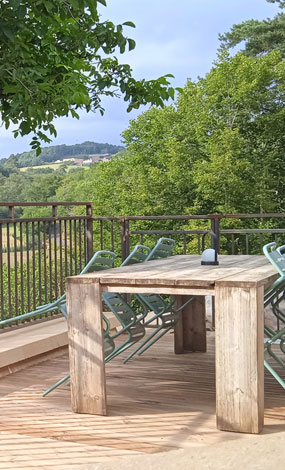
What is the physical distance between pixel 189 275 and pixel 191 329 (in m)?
1.72

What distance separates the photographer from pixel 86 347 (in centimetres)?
340

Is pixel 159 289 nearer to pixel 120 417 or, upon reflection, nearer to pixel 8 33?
pixel 120 417

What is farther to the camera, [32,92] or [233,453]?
[32,92]

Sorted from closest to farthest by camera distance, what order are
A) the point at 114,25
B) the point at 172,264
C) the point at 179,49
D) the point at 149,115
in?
the point at 172,264
the point at 114,25
the point at 149,115
the point at 179,49

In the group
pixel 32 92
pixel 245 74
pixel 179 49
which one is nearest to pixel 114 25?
pixel 32 92

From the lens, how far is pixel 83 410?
3426mm

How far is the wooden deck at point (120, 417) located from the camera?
284cm

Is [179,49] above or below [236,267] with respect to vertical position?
above

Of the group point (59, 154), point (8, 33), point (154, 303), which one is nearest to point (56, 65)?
point (8, 33)

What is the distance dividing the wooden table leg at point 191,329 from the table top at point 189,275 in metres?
0.87

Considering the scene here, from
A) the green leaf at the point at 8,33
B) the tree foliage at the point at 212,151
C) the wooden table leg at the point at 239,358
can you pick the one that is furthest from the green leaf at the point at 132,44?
the tree foliage at the point at 212,151

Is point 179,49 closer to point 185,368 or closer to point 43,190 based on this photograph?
point 43,190

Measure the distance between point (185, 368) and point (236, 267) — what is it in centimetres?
102

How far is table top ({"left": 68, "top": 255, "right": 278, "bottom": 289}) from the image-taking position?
3104 millimetres
